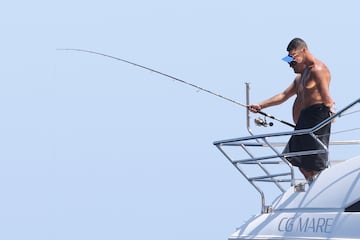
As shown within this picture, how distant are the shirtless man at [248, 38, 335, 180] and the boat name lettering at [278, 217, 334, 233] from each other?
52cm

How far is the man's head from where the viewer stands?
13.0 m

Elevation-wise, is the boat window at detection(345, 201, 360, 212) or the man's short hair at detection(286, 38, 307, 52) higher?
the man's short hair at detection(286, 38, 307, 52)

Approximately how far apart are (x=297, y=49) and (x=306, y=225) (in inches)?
73.2

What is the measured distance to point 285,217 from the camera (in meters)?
12.7

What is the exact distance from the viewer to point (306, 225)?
40.4 feet

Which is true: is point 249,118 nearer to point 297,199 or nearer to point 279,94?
point 279,94

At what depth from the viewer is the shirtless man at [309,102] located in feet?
41.6

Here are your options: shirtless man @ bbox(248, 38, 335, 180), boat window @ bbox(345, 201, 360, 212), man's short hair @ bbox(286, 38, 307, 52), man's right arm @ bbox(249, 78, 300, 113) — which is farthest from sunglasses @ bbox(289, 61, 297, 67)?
boat window @ bbox(345, 201, 360, 212)

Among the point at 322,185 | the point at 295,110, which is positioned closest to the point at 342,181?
the point at 322,185

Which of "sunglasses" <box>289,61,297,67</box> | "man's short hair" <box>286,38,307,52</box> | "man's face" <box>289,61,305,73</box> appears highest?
"man's short hair" <box>286,38,307,52</box>

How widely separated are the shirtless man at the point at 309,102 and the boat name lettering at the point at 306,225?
1.69 feet

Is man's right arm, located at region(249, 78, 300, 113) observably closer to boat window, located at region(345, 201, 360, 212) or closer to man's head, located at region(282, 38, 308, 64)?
man's head, located at region(282, 38, 308, 64)

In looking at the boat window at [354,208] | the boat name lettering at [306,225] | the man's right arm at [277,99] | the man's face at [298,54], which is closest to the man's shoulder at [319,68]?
the man's face at [298,54]

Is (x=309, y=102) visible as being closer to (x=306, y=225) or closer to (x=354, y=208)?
(x=306, y=225)
